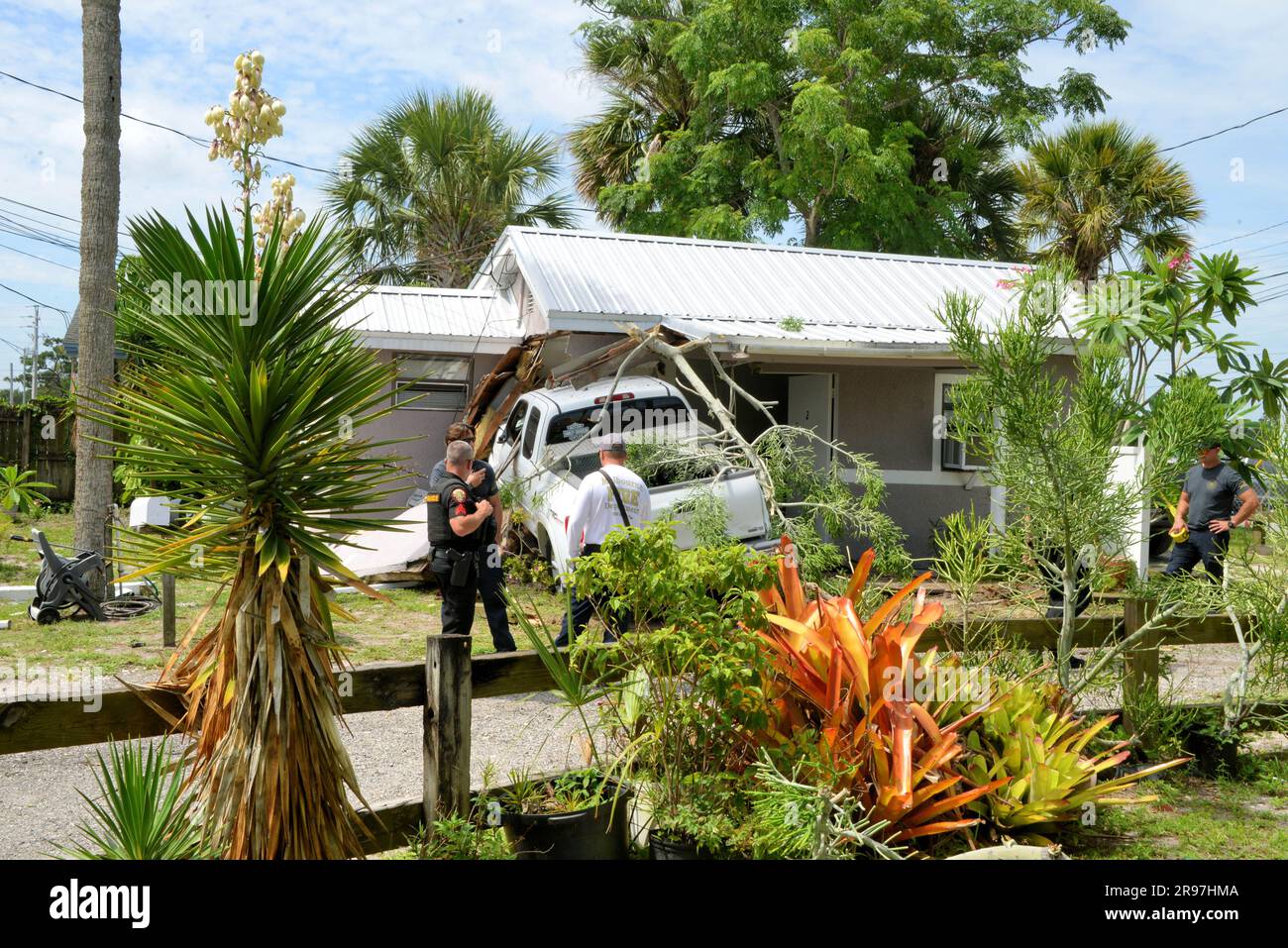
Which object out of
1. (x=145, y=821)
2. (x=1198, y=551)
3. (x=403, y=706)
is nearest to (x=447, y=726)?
(x=403, y=706)

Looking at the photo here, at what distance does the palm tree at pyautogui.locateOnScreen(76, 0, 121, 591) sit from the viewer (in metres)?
10.5

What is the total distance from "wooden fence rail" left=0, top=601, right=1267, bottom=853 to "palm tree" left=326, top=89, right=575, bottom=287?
1993 cm

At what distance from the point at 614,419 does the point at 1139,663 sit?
20.7 ft

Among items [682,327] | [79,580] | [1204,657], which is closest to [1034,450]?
[1204,657]

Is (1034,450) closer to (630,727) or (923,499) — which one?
(630,727)

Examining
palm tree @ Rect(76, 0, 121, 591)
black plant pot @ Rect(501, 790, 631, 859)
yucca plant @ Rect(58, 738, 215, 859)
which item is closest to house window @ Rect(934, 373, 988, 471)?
palm tree @ Rect(76, 0, 121, 591)

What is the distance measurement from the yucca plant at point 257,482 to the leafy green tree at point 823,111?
18.2 meters

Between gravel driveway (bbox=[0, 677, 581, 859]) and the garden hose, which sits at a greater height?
the garden hose

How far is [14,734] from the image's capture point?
3.58m

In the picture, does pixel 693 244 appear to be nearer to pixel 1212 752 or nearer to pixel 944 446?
pixel 944 446

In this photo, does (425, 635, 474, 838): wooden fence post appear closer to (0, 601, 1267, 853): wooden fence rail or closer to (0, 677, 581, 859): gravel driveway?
(0, 601, 1267, 853): wooden fence rail

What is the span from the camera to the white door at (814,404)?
14.8 m

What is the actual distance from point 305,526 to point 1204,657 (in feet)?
29.9

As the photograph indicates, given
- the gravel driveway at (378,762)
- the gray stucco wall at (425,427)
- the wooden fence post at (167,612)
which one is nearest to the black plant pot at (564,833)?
the gravel driveway at (378,762)
